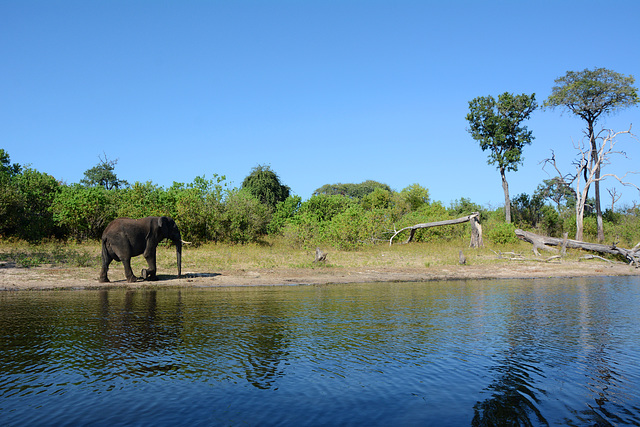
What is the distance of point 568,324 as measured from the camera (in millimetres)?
11461

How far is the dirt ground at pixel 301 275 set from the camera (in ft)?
62.0

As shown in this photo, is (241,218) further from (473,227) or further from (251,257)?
(473,227)

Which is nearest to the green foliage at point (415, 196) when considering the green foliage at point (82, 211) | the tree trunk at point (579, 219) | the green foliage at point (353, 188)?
the tree trunk at point (579, 219)

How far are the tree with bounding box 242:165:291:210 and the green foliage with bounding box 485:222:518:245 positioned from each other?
26464mm

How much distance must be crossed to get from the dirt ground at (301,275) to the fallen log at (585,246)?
3.87ft

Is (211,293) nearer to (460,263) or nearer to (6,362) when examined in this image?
(6,362)

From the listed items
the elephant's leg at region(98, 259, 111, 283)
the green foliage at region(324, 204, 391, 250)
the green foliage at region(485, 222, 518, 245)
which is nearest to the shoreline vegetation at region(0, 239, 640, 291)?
the elephant's leg at region(98, 259, 111, 283)

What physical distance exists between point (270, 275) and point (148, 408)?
16012 mm

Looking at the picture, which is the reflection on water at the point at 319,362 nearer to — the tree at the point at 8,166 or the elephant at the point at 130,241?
A: the elephant at the point at 130,241

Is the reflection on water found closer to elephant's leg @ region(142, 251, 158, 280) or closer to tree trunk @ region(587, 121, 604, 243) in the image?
elephant's leg @ region(142, 251, 158, 280)

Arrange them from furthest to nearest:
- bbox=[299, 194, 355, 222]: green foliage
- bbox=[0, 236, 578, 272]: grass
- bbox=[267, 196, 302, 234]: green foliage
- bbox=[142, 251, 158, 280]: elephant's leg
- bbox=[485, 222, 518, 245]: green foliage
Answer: bbox=[299, 194, 355, 222]: green foliage → bbox=[267, 196, 302, 234]: green foliage → bbox=[485, 222, 518, 245]: green foliage → bbox=[0, 236, 578, 272]: grass → bbox=[142, 251, 158, 280]: elephant's leg

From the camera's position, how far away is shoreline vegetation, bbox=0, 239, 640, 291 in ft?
65.0

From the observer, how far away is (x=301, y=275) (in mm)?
22406

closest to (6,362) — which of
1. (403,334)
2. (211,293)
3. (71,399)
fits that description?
(71,399)
